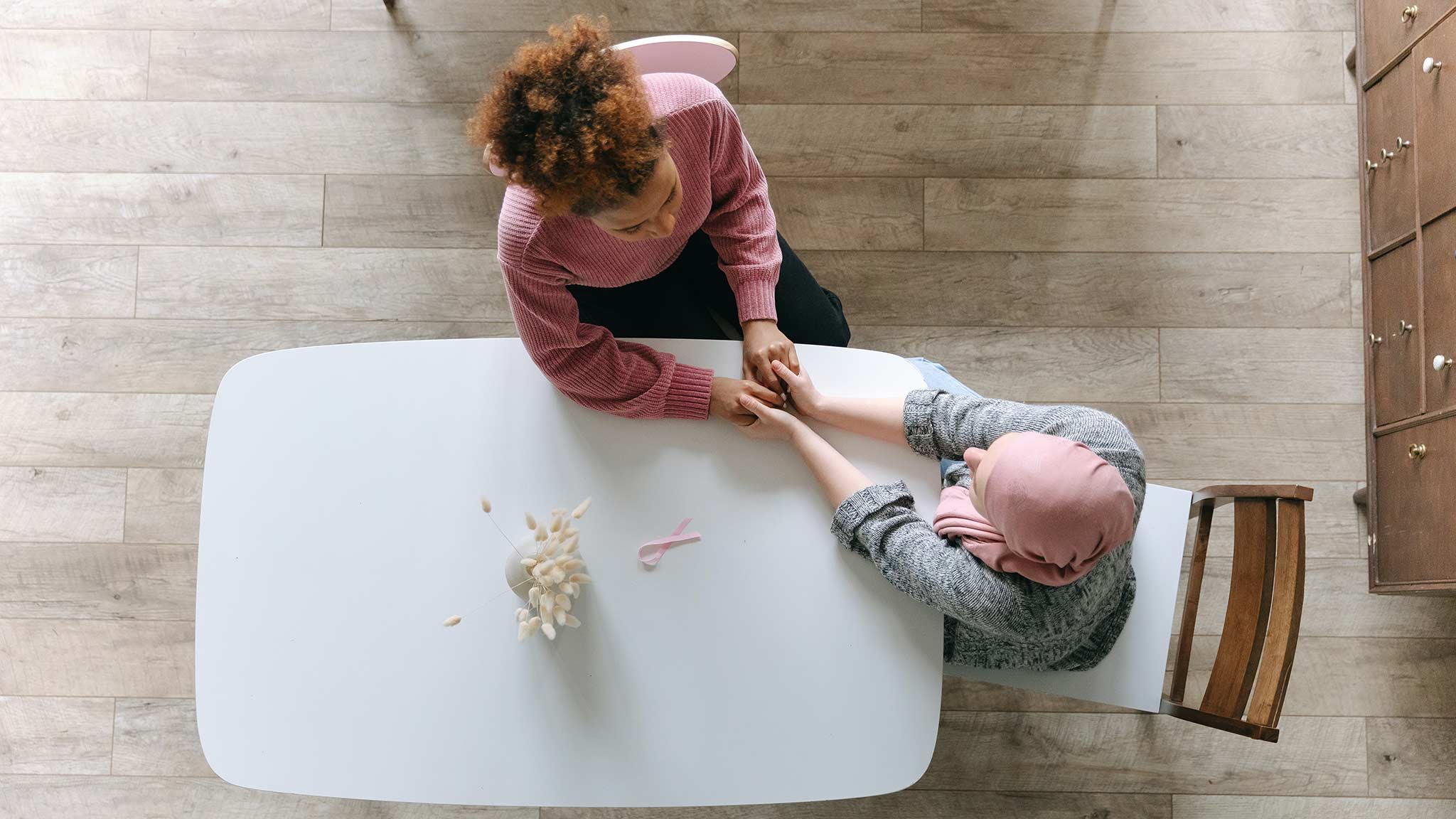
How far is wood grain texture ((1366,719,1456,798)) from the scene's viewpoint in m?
1.69

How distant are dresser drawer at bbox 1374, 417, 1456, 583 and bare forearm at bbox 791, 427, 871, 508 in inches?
41.1

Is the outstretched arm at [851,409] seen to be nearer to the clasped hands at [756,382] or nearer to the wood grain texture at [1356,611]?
the clasped hands at [756,382]

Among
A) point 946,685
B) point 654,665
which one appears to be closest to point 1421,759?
point 946,685

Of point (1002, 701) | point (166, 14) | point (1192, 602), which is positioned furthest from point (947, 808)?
point (166, 14)

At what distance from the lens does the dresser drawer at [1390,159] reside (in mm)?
1541

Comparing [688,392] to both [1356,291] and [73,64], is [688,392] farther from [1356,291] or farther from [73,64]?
[73,64]

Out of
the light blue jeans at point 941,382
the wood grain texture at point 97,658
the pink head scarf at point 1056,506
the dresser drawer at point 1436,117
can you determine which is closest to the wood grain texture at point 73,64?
the wood grain texture at point 97,658

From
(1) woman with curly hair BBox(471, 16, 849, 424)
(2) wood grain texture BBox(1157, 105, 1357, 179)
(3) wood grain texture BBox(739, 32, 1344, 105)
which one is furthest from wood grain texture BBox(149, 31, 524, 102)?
(2) wood grain texture BBox(1157, 105, 1357, 179)

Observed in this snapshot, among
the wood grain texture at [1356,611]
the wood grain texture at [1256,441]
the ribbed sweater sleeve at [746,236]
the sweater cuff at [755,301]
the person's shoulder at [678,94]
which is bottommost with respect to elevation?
the wood grain texture at [1356,611]

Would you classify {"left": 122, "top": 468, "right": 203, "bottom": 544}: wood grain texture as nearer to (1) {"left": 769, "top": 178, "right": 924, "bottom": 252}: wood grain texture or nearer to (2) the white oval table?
(2) the white oval table

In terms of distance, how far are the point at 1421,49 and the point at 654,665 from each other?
170 cm

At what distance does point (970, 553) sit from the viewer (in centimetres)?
109

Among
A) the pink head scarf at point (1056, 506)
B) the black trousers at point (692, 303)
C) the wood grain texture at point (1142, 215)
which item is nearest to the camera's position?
the pink head scarf at point (1056, 506)

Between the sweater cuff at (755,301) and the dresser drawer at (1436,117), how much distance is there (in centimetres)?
116
